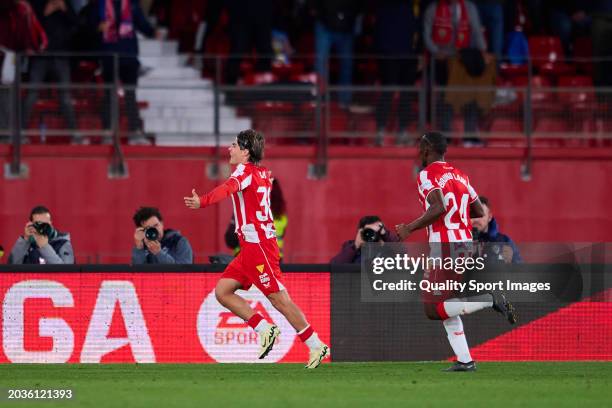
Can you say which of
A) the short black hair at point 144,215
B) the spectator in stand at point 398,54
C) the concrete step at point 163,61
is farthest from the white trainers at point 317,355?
the concrete step at point 163,61

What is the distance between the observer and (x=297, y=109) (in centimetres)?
1894

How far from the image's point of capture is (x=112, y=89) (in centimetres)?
1859

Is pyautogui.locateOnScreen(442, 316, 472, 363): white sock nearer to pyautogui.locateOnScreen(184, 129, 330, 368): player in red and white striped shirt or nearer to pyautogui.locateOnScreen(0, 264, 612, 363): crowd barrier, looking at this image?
pyautogui.locateOnScreen(184, 129, 330, 368): player in red and white striped shirt

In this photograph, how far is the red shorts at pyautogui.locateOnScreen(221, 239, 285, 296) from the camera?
12.7 meters

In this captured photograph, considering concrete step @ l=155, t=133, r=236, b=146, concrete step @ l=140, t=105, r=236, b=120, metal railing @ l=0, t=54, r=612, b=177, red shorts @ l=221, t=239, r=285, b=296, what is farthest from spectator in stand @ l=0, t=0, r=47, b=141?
red shorts @ l=221, t=239, r=285, b=296

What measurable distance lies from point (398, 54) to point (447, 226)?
24.0ft

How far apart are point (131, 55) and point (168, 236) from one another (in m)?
4.21

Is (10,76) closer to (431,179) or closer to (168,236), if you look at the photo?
(168,236)

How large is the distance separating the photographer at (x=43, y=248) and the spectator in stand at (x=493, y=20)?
23.9 feet

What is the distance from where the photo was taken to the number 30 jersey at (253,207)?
41.6ft

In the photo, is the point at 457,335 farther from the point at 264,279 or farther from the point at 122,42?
the point at 122,42

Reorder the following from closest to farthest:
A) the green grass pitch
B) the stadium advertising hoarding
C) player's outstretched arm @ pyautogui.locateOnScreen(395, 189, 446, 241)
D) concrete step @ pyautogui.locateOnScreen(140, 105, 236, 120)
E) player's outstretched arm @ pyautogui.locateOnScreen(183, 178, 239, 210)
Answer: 1. the green grass pitch
2. player's outstretched arm @ pyautogui.locateOnScreen(183, 178, 239, 210)
3. player's outstretched arm @ pyautogui.locateOnScreen(395, 189, 446, 241)
4. the stadium advertising hoarding
5. concrete step @ pyautogui.locateOnScreen(140, 105, 236, 120)

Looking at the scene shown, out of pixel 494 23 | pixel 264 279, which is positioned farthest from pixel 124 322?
pixel 494 23

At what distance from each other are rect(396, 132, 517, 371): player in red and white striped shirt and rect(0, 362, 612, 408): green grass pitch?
524mm
